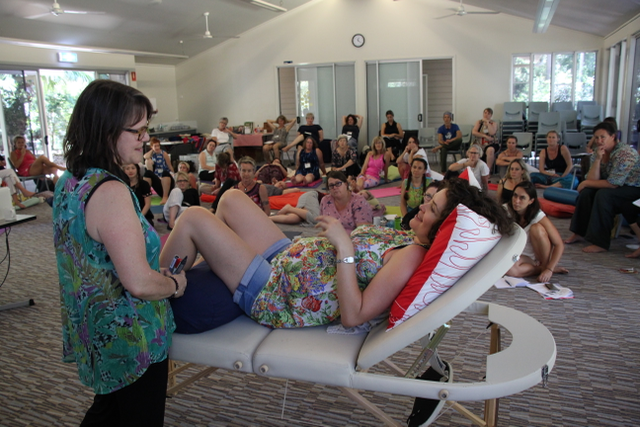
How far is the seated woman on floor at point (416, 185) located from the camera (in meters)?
5.36

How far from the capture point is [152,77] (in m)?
14.1

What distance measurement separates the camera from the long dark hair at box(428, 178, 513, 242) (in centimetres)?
164

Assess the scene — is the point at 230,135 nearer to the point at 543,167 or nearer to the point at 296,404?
the point at 543,167

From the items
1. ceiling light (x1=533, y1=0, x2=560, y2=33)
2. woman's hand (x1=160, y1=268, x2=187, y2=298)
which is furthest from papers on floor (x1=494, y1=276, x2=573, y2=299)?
ceiling light (x1=533, y1=0, x2=560, y2=33)

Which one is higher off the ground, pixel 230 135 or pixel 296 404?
pixel 230 135

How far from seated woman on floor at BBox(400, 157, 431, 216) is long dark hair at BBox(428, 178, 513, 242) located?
11.6 feet

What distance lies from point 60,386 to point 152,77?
42.6 ft

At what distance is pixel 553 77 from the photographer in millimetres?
11781

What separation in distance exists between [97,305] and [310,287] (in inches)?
29.0

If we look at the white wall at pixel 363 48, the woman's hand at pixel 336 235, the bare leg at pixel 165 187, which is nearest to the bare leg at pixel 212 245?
the woman's hand at pixel 336 235

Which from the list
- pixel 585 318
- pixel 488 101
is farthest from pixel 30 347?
pixel 488 101

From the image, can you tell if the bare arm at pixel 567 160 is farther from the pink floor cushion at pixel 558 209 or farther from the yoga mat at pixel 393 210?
the yoga mat at pixel 393 210

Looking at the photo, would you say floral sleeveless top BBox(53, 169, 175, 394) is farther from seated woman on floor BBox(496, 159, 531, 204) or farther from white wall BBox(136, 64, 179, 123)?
white wall BBox(136, 64, 179, 123)

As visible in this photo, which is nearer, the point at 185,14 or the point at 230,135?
the point at 185,14
